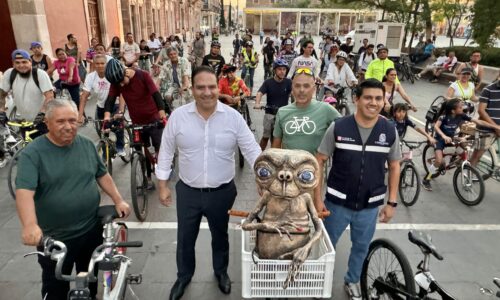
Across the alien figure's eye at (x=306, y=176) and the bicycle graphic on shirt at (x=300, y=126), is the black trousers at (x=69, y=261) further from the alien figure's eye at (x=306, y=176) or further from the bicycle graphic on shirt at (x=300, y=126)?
the bicycle graphic on shirt at (x=300, y=126)

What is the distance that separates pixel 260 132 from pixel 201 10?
61.4 m

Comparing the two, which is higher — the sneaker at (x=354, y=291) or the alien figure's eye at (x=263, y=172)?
the alien figure's eye at (x=263, y=172)

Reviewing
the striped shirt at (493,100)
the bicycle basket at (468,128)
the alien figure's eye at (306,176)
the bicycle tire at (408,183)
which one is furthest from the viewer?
the bicycle basket at (468,128)

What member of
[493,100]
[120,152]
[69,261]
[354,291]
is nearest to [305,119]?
[354,291]

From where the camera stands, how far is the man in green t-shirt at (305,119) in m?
3.36

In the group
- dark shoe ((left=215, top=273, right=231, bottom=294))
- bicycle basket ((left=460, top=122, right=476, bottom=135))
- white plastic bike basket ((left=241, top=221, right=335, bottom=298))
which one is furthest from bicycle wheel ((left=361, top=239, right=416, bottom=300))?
bicycle basket ((left=460, top=122, right=476, bottom=135))

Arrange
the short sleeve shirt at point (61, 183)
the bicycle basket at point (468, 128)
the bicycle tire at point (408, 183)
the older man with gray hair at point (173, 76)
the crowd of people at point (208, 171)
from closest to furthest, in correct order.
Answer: the short sleeve shirt at point (61, 183), the crowd of people at point (208, 171), the bicycle tire at point (408, 183), the bicycle basket at point (468, 128), the older man with gray hair at point (173, 76)

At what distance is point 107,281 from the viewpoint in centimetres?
232

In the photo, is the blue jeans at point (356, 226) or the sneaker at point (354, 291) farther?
the sneaker at point (354, 291)

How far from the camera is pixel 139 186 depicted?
4863mm

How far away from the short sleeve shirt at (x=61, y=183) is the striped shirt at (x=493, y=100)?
5.46 meters

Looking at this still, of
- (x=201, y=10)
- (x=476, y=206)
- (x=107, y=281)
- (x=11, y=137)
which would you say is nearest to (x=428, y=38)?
(x=476, y=206)

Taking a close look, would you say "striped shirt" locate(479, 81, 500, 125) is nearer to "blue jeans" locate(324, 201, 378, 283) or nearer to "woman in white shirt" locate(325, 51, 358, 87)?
"woman in white shirt" locate(325, 51, 358, 87)

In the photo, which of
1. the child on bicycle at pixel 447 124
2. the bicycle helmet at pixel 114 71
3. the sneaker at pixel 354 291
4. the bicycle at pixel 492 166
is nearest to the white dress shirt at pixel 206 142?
the sneaker at pixel 354 291
